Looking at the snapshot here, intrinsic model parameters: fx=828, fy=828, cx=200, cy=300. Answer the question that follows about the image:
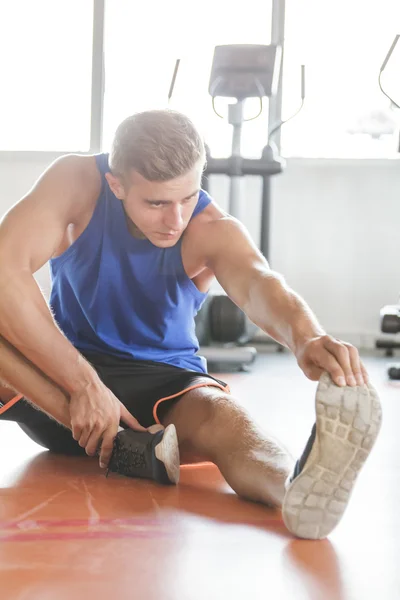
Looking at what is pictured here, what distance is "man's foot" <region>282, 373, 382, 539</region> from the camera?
4.68 feet

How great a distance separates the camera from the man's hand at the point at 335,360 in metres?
1.44

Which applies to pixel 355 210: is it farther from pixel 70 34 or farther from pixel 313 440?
pixel 313 440

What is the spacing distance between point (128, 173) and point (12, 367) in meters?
0.55

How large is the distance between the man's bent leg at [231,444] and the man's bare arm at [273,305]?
0.25 m

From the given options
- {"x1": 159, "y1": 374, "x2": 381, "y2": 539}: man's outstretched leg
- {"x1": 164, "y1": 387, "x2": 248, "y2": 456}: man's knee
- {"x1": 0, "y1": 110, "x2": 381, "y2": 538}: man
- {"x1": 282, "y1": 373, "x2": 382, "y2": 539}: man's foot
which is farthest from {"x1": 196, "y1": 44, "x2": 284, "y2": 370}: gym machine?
{"x1": 282, "y1": 373, "x2": 382, "y2": 539}: man's foot

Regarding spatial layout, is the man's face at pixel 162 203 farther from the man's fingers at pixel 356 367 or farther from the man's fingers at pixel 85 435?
the man's fingers at pixel 356 367

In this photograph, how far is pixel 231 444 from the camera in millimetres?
1913

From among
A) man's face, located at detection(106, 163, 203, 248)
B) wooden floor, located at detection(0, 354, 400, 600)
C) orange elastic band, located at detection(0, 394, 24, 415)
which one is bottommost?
wooden floor, located at detection(0, 354, 400, 600)

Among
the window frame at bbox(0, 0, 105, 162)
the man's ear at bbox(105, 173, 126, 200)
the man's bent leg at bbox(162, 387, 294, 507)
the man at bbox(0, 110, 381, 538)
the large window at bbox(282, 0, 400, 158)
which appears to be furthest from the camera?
the window frame at bbox(0, 0, 105, 162)

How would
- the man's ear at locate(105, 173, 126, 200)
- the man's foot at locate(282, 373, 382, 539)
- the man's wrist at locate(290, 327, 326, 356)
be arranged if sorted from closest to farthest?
the man's foot at locate(282, 373, 382, 539), the man's wrist at locate(290, 327, 326, 356), the man's ear at locate(105, 173, 126, 200)

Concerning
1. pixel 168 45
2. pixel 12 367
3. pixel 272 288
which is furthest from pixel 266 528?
pixel 168 45

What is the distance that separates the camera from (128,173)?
6.33 feet

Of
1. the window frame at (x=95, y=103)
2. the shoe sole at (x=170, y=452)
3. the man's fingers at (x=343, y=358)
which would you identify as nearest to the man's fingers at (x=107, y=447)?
the shoe sole at (x=170, y=452)

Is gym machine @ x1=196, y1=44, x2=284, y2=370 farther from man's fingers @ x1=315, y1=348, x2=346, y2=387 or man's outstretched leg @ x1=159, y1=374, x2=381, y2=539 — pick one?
man's fingers @ x1=315, y1=348, x2=346, y2=387
